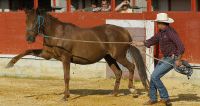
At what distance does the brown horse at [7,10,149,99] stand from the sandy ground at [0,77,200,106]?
426mm

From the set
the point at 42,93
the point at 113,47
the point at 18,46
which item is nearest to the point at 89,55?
the point at 113,47

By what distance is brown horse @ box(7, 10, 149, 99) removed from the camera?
12789 millimetres

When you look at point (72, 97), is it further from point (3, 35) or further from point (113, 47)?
point (3, 35)

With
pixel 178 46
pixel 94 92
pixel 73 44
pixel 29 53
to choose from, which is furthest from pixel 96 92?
pixel 178 46

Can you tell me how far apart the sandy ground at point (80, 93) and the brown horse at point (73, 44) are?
1.40 ft

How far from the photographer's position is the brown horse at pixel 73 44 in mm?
12789

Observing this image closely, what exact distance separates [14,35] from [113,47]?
6.45 m

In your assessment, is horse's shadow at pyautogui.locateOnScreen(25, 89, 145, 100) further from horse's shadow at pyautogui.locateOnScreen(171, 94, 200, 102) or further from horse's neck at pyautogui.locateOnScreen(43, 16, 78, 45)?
horse's neck at pyautogui.locateOnScreen(43, 16, 78, 45)

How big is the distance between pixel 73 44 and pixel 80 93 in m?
1.49

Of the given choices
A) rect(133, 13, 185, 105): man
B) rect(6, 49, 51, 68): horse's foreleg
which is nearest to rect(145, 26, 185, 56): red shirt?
rect(133, 13, 185, 105): man

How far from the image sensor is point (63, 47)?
42.1 ft

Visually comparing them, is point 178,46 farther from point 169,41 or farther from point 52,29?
point 52,29

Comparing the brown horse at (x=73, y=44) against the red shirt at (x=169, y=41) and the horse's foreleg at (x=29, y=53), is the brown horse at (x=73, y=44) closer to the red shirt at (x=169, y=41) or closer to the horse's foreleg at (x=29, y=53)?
the horse's foreleg at (x=29, y=53)

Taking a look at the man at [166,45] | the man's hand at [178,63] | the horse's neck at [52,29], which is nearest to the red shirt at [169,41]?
the man at [166,45]
